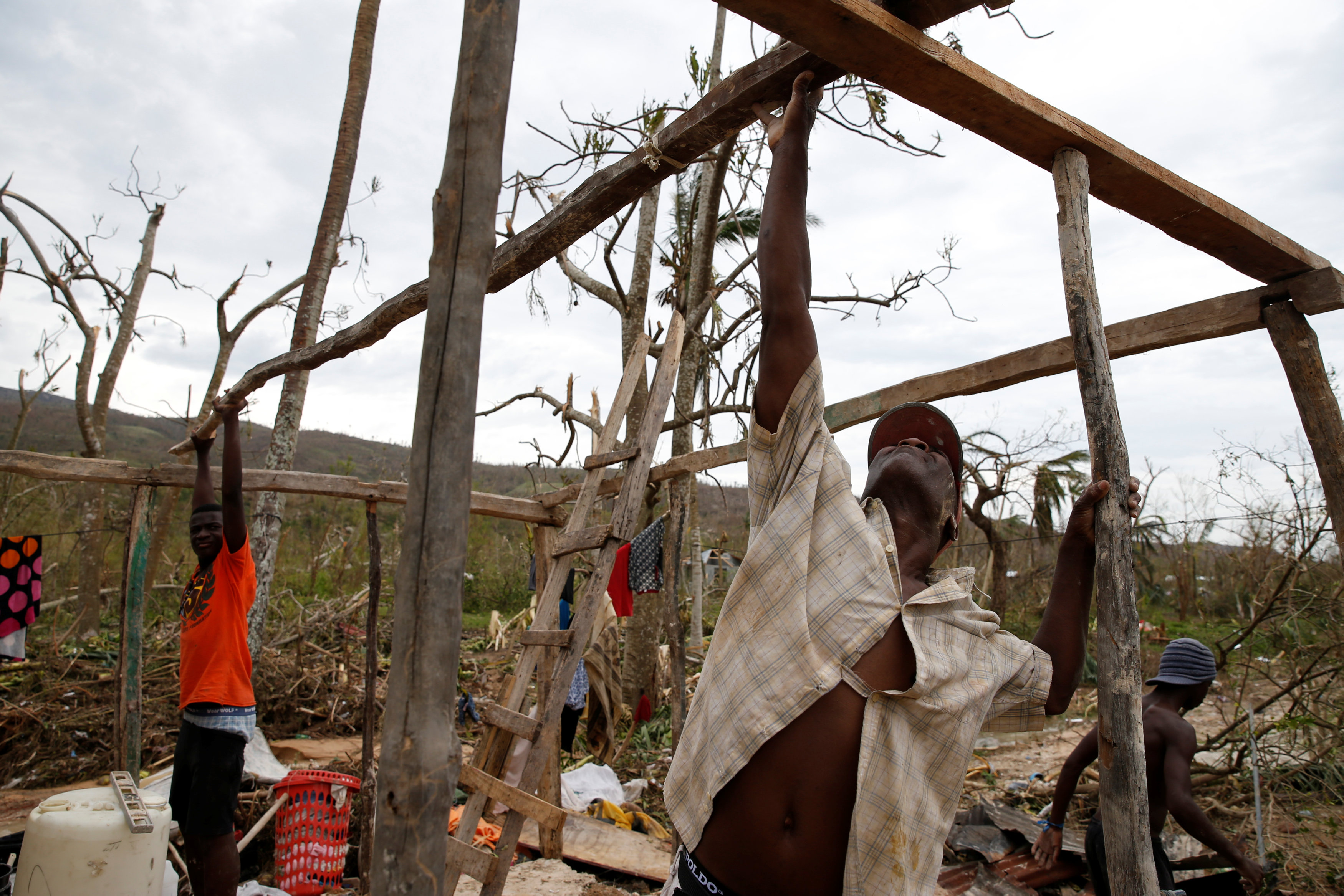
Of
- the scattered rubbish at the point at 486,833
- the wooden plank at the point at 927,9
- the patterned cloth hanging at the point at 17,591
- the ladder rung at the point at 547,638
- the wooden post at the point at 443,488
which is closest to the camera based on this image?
the wooden post at the point at 443,488

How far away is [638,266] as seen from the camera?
8227mm

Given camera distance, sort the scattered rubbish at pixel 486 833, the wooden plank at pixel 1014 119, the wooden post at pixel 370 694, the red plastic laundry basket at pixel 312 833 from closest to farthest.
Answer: the wooden plank at pixel 1014 119 < the wooden post at pixel 370 694 < the red plastic laundry basket at pixel 312 833 < the scattered rubbish at pixel 486 833

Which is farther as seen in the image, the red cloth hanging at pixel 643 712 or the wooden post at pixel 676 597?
the red cloth hanging at pixel 643 712

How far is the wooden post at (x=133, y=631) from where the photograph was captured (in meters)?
4.55

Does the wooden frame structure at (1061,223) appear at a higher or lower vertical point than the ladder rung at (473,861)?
higher

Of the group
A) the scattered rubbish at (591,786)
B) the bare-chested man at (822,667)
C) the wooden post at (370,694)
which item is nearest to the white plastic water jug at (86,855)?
the wooden post at (370,694)

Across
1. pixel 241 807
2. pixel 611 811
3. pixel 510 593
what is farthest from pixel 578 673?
pixel 510 593

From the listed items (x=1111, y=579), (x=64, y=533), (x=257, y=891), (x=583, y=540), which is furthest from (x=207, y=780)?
(x=1111, y=579)

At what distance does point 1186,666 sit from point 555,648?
3.23m

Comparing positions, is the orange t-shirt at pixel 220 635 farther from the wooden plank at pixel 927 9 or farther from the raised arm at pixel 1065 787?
the raised arm at pixel 1065 787

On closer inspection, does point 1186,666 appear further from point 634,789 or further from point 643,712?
point 643,712

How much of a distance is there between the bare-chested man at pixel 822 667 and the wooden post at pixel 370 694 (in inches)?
133

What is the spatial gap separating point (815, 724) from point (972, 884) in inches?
163

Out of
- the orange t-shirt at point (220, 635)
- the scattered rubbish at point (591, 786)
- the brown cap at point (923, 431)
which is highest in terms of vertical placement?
the brown cap at point (923, 431)
